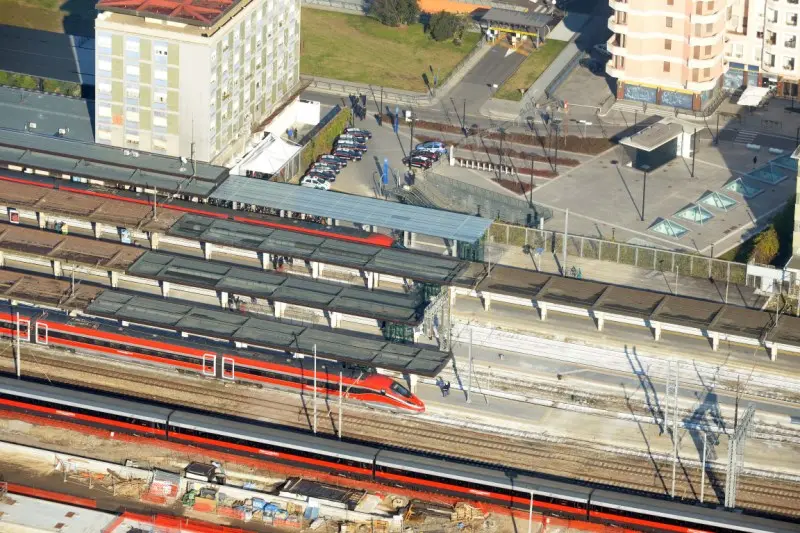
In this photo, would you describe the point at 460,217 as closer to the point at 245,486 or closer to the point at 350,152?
the point at 350,152

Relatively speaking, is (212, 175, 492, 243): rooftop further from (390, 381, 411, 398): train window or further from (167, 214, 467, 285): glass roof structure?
(390, 381, 411, 398): train window

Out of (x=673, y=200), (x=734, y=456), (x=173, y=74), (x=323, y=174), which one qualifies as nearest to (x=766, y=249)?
(x=673, y=200)

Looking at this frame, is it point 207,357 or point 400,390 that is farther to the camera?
point 207,357

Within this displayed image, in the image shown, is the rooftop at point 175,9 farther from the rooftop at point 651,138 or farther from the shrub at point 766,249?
the shrub at point 766,249

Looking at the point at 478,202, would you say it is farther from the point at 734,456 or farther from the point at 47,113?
the point at 734,456

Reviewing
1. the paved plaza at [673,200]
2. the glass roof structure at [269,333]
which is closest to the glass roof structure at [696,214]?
the paved plaza at [673,200]

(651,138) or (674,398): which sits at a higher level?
(651,138)

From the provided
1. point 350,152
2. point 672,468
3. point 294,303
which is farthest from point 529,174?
point 672,468
